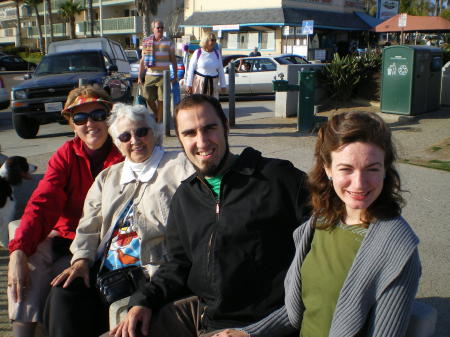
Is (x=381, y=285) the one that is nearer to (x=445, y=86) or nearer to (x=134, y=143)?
(x=134, y=143)

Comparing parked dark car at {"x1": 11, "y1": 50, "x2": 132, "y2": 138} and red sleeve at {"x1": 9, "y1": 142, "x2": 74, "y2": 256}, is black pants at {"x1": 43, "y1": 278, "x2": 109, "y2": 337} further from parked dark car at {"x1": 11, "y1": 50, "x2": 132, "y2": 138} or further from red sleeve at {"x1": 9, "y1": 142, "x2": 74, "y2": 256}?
parked dark car at {"x1": 11, "y1": 50, "x2": 132, "y2": 138}

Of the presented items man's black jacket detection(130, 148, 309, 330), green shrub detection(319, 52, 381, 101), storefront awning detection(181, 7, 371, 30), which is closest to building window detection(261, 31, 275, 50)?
storefront awning detection(181, 7, 371, 30)

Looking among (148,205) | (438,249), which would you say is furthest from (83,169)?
(438,249)

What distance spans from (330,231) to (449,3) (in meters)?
94.6

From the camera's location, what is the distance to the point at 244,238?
7.71ft

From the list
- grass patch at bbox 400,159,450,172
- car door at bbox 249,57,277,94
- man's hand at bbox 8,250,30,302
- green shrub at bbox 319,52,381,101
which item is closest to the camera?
man's hand at bbox 8,250,30,302

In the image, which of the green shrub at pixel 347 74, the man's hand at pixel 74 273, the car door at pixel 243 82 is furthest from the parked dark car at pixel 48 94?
the man's hand at pixel 74 273

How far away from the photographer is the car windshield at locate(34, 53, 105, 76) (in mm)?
11453

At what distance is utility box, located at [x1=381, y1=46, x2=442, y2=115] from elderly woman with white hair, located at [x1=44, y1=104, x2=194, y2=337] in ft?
27.9

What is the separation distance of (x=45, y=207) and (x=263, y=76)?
1364cm

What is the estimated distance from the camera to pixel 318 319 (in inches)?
77.1

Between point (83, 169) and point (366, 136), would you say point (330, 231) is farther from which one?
point (83, 169)

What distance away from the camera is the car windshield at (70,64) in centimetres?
1145

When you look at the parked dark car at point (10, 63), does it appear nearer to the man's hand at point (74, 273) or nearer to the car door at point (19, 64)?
the car door at point (19, 64)
